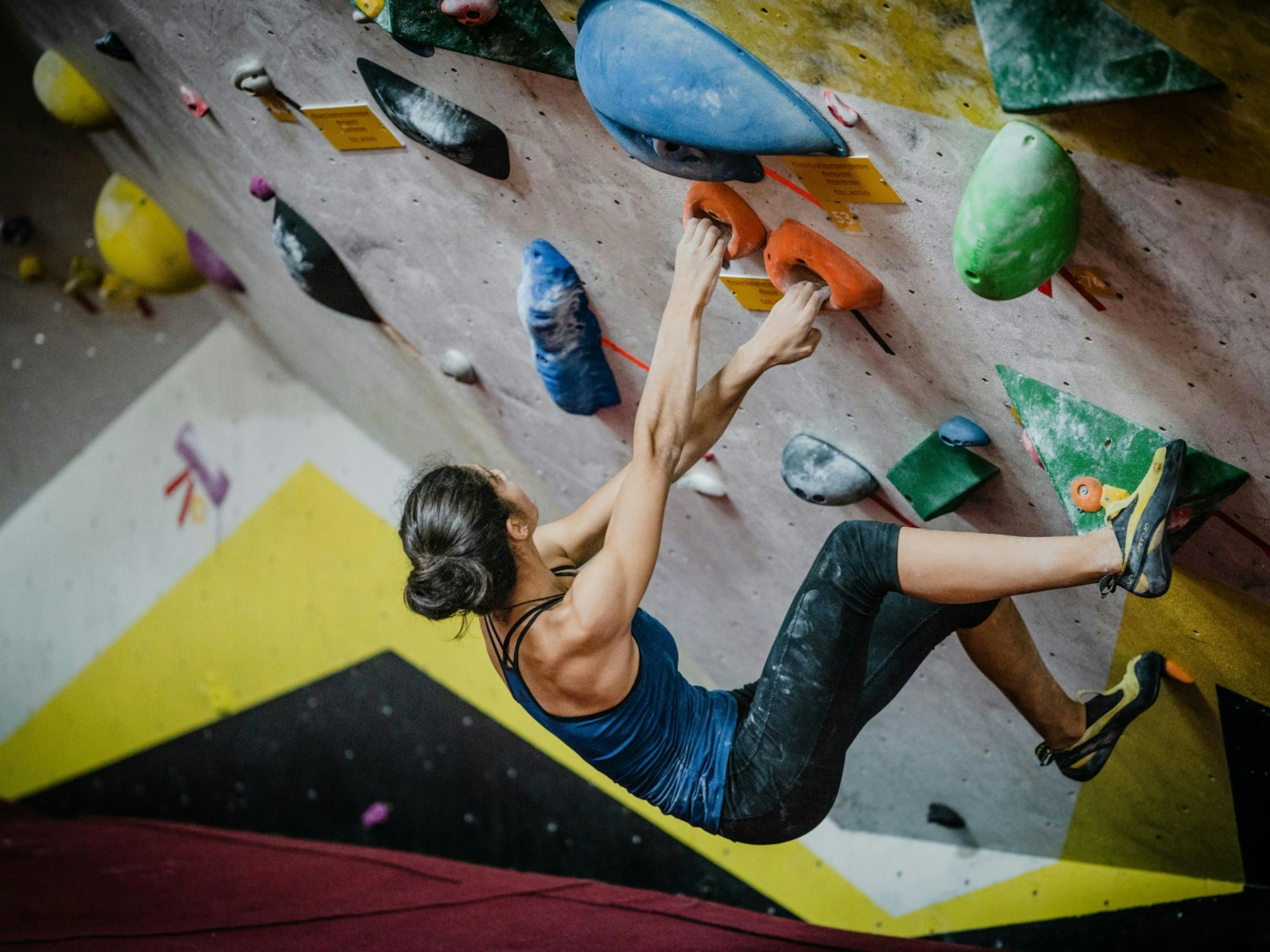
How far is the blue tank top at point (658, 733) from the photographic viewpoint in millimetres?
1674

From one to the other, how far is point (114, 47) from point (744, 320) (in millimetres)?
1621

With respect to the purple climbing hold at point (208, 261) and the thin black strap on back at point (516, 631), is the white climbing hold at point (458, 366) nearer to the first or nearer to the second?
the thin black strap on back at point (516, 631)

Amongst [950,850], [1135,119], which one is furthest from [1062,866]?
[1135,119]

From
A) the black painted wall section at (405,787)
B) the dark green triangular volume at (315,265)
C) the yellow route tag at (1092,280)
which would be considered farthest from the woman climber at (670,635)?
the black painted wall section at (405,787)

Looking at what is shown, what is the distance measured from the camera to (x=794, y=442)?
2037 mm

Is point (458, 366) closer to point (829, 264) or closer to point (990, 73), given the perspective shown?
point (829, 264)

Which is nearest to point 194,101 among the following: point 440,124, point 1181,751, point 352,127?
point 352,127

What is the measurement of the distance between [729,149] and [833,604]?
0.63 m

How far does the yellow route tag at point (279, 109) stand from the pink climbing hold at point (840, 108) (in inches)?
49.2

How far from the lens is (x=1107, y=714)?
1.94 metres

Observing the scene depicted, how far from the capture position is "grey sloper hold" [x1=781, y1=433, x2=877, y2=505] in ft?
6.48

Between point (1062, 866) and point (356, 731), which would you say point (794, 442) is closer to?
point (1062, 866)

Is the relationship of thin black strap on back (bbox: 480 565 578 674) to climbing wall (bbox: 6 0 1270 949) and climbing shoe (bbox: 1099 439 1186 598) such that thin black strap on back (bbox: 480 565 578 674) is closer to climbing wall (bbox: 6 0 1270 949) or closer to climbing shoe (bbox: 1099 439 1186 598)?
climbing wall (bbox: 6 0 1270 949)

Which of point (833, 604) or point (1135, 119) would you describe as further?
point (833, 604)
